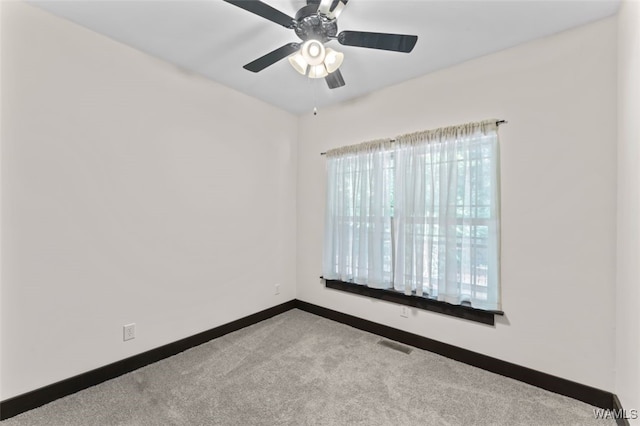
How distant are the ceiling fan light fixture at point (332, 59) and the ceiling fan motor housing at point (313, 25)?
9cm

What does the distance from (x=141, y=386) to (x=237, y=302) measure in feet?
3.64

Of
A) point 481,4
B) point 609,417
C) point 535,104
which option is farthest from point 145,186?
point 609,417

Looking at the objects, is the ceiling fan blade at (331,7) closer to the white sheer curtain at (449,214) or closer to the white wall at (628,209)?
the white sheer curtain at (449,214)

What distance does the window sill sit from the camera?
87.7 inches

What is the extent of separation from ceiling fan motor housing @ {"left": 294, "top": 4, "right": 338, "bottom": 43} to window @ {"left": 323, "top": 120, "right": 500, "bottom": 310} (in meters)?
1.31

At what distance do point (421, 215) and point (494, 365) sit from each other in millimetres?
1339

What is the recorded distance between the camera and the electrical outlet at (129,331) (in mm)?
2143

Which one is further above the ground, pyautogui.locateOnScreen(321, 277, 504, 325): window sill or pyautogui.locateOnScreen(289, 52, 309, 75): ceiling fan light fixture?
pyautogui.locateOnScreen(289, 52, 309, 75): ceiling fan light fixture

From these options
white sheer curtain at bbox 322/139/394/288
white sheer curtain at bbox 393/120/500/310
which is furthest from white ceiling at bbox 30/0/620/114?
white sheer curtain at bbox 322/139/394/288

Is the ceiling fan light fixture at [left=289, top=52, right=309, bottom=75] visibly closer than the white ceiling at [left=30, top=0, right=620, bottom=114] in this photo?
No

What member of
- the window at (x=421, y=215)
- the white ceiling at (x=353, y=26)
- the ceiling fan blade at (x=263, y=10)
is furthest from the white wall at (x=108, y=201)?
the ceiling fan blade at (x=263, y=10)

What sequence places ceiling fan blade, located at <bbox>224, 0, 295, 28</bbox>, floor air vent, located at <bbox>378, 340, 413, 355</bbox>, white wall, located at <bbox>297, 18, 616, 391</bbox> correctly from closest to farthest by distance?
ceiling fan blade, located at <bbox>224, 0, 295, 28</bbox>
white wall, located at <bbox>297, 18, 616, 391</bbox>
floor air vent, located at <bbox>378, 340, 413, 355</bbox>

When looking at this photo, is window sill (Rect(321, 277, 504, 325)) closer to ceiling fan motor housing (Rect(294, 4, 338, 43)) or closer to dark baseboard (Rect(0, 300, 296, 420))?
dark baseboard (Rect(0, 300, 296, 420))

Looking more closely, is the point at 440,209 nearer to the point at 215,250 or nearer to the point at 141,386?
the point at 215,250
